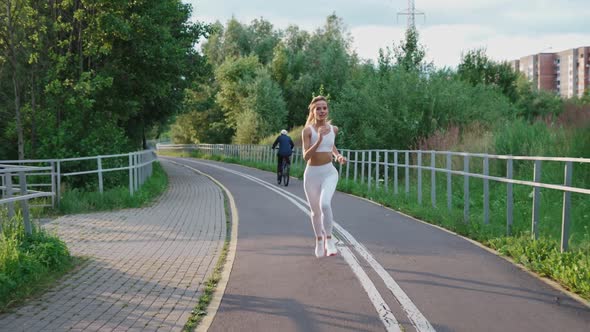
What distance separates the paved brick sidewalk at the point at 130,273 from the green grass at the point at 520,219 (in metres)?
3.85

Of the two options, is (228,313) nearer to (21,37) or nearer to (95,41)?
(21,37)

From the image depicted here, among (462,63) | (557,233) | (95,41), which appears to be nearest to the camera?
(557,233)

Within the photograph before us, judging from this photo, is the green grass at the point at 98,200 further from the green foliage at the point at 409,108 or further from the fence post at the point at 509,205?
the green foliage at the point at 409,108

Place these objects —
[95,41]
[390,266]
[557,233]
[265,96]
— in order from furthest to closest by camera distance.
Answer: [265,96]
[95,41]
[557,233]
[390,266]

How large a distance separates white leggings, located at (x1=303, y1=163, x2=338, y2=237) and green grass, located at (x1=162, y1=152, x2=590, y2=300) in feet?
7.95

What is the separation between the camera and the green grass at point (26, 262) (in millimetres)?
6068

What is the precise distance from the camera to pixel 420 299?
5852 mm

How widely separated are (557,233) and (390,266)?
303 cm

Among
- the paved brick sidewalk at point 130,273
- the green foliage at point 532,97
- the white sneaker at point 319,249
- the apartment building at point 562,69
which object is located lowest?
the paved brick sidewalk at point 130,273

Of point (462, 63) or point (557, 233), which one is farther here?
point (462, 63)

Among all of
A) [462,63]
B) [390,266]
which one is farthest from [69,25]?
[462,63]

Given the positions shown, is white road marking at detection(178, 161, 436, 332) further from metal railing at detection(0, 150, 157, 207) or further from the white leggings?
metal railing at detection(0, 150, 157, 207)

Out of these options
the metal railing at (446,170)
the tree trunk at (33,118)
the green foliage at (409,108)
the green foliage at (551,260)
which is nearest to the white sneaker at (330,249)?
the green foliage at (551,260)

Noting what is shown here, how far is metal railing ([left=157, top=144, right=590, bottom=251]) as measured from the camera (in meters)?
7.52
